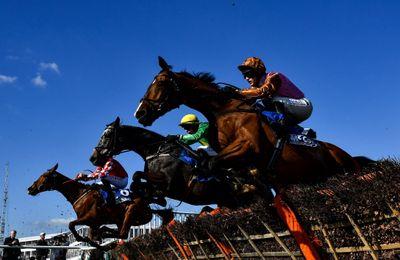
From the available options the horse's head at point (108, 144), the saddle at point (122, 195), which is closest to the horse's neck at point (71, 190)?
the saddle at point (122, 195)

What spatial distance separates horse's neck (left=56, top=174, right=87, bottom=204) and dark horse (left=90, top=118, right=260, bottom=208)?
1.81 meters

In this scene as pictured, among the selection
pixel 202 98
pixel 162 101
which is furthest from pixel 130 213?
pixel 202 98

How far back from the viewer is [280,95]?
5.38m

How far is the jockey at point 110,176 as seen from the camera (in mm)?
10305

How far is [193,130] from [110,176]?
235 cm

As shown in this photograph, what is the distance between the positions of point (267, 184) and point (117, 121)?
213 inches

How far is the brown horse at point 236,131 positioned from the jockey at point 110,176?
4.63 metres

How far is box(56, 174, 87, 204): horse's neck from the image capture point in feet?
36.7

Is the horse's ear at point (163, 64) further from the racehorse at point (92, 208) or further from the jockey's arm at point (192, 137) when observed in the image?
the racehorse at point (92, 208)

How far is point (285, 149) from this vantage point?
499cm

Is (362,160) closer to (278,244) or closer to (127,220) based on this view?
(278,244)

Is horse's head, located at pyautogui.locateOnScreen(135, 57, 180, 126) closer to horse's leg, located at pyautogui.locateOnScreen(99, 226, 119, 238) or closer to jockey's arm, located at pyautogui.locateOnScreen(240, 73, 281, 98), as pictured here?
jockey's arm, located at pyautogui.locateOnScreen(240, 73, 281, 98)

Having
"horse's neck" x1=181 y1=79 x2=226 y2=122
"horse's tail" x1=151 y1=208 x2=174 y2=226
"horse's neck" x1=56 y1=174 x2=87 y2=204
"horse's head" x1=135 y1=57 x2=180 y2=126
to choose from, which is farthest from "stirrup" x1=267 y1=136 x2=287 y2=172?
"horse's neck" x1=56 y1=174 x2=87 y2=204

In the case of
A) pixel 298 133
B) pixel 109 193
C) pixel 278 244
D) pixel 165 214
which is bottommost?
pixel 278 244
